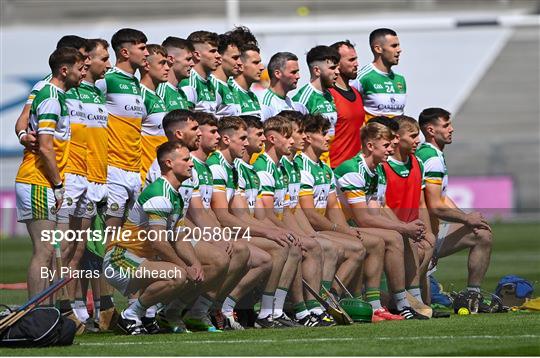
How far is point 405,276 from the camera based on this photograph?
11.9m

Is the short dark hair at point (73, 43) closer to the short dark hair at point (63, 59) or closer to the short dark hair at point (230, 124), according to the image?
the short dark hair at point (63, 59)

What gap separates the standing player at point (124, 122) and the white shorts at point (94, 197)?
0.05 meters

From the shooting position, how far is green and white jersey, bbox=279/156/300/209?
1156 cm

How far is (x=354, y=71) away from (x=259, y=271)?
308cm

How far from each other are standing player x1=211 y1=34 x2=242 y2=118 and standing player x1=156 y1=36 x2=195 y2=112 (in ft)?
1.27

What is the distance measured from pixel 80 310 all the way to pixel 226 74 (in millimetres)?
2607

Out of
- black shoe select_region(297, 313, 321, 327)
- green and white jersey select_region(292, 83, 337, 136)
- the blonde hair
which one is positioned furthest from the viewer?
green and white jersey select_region(292, 83, 337, 136)

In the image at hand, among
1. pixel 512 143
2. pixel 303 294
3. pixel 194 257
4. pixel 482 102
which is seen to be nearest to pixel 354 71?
pixel 303 294

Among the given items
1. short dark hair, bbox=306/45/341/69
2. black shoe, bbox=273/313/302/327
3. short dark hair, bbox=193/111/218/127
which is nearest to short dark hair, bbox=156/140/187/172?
short dark hair, bbox=193/111/218/127

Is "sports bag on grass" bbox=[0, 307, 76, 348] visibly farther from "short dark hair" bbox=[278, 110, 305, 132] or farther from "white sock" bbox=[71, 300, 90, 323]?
"short dark hair" bbox=[278, 110, 305, 132]

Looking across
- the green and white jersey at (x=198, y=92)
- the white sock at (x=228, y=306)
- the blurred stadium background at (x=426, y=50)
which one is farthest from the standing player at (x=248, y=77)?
the blurred stadium background at (x=426, y=50)

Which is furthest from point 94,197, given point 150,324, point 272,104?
point 272,104

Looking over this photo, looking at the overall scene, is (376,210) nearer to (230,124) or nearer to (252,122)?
(252,122)

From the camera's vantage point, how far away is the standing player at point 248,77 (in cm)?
1223
